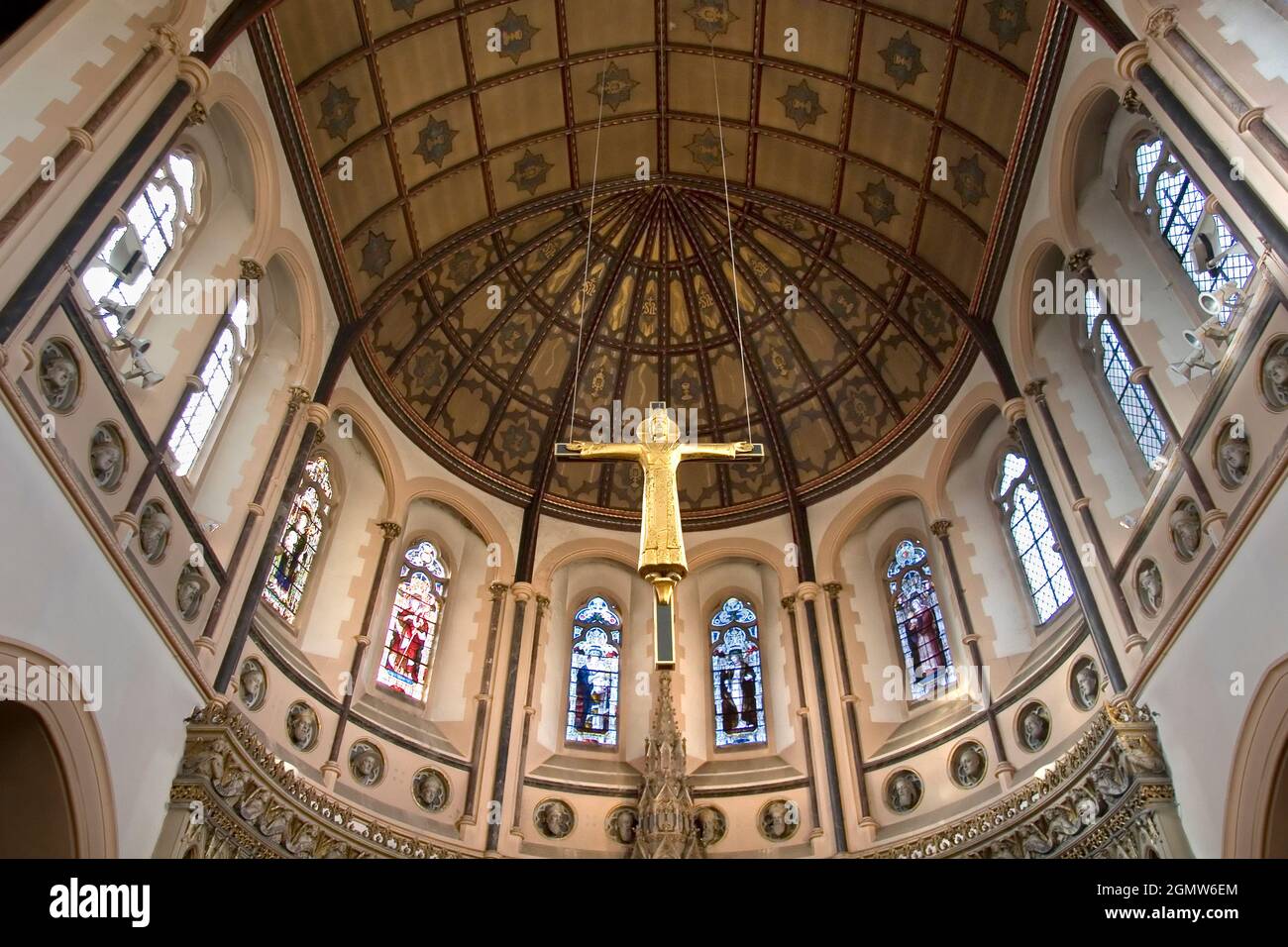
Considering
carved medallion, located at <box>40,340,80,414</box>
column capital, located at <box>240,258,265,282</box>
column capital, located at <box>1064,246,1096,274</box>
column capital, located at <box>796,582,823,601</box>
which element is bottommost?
carved medallion, located at <box>40,340,80,414</box>

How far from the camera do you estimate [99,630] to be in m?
9.99

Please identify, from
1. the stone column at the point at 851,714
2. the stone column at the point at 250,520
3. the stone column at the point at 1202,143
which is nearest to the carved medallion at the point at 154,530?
the stone column at the point at 250,520

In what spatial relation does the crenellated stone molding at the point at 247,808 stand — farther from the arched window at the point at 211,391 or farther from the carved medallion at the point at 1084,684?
the carved medallion at the point at 1084,684

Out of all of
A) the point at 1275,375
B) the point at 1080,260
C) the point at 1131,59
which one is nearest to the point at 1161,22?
the point at 1131,59

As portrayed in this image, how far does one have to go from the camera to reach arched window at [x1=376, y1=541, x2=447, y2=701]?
1742cm

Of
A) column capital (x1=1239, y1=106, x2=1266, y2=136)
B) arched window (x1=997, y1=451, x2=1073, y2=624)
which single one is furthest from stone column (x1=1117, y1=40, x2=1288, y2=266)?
arched window (x1=997, y1=451, x2=1073, y2=624)

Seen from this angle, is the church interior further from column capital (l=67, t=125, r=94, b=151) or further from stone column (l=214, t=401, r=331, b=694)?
column capital (l=67, t=125, r=94, b=151)

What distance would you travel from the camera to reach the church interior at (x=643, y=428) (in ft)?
33.1

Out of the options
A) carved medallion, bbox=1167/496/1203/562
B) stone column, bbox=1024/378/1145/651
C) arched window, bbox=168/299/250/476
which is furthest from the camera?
arched window, bbox=168/299/250/476

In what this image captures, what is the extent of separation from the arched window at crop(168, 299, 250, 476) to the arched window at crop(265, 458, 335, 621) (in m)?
2.05

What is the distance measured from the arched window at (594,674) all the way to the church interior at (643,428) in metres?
0.11

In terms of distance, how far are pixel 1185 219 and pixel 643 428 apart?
23.2ft
